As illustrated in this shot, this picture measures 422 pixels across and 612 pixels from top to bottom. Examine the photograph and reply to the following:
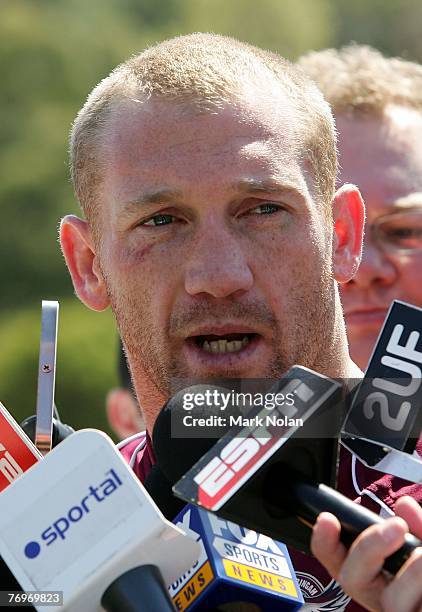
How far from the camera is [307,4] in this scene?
90.1ft

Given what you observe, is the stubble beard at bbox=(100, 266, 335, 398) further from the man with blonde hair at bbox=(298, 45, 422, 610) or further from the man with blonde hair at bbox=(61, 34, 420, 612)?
the man with blonde hair at bbox=(298, 45, 422, 610)

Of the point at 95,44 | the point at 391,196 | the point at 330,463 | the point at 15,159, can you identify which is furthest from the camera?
the point at 95,44

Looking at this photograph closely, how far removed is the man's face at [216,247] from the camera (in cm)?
287

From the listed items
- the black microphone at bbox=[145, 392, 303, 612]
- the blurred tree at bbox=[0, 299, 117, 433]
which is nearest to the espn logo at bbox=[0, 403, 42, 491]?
the black microphone at bbox=[145, 392, 303, 612]

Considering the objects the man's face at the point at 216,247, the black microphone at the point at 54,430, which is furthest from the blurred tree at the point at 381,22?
the black microphone at the point at 54,430

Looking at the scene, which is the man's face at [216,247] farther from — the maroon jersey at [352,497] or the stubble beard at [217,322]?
the maroon jersey at [352,497]

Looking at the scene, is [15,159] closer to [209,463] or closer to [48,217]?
[48,217]

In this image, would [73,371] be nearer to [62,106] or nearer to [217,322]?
[62,106]

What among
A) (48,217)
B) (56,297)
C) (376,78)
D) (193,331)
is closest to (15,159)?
(48,217)

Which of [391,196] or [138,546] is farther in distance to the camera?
[391,196]

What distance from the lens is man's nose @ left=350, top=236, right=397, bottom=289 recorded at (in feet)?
14.6

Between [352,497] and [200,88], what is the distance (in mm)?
1006

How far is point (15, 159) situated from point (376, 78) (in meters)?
16.2

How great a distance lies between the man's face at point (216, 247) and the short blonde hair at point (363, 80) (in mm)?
1649
